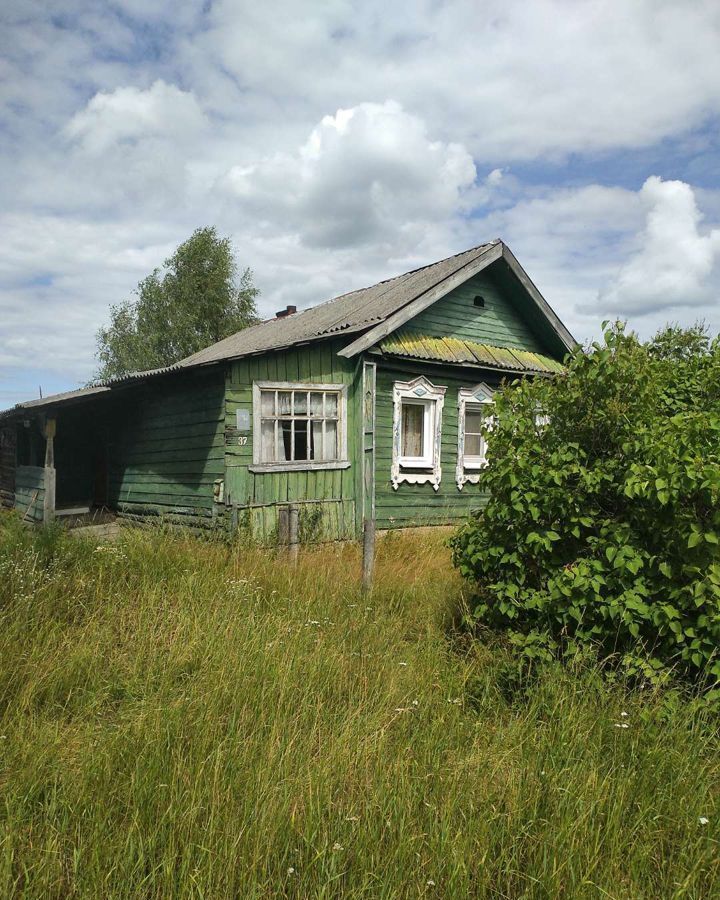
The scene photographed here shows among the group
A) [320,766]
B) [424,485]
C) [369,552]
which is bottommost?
[320,766]

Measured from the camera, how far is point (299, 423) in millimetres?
9984

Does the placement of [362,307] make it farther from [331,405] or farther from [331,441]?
[331,441]

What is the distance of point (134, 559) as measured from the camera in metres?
5.73

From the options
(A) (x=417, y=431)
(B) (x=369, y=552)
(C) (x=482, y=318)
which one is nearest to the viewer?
(B) (x=369, y=552)

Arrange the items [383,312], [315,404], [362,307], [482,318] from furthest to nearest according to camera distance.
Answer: [482,318]
[362,307]
[383,312]
[315,404]

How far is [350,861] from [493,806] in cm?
62

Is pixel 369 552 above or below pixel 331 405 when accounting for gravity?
below

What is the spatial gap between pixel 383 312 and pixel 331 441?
2.43 meters

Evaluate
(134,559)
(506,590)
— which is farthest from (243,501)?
(506,590)

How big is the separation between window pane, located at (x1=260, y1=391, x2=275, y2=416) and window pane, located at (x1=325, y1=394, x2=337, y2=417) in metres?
1.03

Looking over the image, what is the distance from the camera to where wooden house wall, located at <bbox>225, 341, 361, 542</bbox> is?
915 centimetres

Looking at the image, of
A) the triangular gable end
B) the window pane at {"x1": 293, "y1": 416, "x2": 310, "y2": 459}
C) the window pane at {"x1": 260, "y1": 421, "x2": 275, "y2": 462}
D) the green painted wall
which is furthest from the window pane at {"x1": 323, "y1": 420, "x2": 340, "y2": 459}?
the green painted wall

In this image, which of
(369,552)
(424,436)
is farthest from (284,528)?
(424,436)

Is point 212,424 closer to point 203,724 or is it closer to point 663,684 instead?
point 203,724
